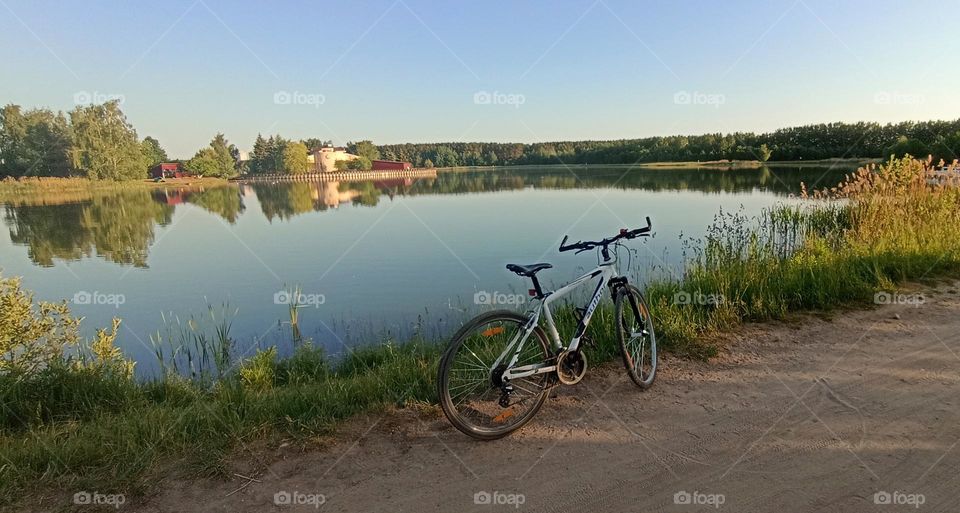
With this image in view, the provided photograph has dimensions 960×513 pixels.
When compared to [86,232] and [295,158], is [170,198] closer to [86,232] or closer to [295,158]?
[86,232]

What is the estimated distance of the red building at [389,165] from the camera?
115 metres

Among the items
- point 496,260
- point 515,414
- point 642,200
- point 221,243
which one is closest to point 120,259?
point 221,243

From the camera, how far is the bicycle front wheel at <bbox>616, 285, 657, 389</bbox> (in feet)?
12.1

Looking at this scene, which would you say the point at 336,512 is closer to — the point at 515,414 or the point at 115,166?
the point at 515,414

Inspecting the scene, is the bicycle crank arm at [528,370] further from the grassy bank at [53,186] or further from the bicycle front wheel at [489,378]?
the grassy bank at [53,186]
